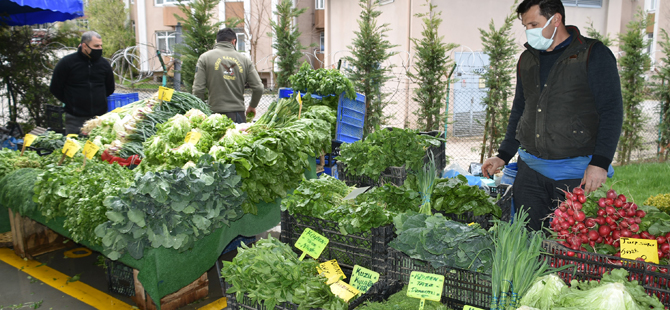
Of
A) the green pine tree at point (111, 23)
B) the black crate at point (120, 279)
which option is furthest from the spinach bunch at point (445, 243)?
the green pine tree at point (111, 23)

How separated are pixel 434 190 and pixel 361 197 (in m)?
0.41

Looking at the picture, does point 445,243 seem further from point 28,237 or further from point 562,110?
point 28,237

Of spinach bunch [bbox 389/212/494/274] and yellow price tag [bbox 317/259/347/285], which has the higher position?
spinach bunch [bbox 389/212/494/274]

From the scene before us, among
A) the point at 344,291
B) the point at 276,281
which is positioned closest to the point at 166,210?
the point at 276,281

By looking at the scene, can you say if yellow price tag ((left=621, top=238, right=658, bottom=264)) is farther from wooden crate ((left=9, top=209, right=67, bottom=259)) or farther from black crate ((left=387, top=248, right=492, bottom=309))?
wooden crate ((left=9, top=209, right=67, bottom=259))

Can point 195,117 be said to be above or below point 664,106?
above

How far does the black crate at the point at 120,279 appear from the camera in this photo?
3.54 meters

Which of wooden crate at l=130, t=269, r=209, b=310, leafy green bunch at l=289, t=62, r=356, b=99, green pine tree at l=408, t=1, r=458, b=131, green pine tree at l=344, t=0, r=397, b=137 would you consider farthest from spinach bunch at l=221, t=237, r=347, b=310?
green pine tree at l=408, t=1, r=458, b=131

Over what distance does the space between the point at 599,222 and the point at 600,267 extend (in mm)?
244

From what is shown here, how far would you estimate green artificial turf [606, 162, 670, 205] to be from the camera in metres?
6.12

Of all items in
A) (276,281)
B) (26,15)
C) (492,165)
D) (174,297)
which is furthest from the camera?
(26,15)

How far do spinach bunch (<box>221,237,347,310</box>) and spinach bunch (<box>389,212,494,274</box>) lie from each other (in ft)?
1.28

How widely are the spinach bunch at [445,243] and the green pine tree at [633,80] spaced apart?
8343 millimetres

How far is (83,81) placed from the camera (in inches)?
217
